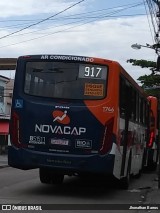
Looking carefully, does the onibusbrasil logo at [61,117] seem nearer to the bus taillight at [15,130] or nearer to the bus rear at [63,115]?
the bus rear at [63,115]

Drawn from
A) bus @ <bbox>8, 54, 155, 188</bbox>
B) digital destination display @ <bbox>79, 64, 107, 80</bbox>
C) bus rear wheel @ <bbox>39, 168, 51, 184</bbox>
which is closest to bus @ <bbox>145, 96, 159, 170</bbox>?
bus rear wheel @ <bbox>39, 168, 51, 184</bbox>

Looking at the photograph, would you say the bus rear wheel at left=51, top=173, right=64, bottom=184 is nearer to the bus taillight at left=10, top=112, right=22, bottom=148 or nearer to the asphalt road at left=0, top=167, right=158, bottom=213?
the asphalt road at left=0, top=167, right=158, bottom=213

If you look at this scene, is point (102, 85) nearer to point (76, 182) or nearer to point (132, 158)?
point (132, 158)

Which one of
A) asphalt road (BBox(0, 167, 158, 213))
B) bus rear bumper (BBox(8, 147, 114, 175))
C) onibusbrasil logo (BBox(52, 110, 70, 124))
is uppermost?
onibusbrasil logo (BBox(52, 110, 70, 124))

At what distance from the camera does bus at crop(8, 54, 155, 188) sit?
1208 cm

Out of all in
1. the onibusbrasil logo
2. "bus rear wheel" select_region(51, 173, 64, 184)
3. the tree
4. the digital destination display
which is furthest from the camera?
the tree

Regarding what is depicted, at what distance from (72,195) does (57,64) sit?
3366 mm

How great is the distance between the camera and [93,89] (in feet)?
40.4

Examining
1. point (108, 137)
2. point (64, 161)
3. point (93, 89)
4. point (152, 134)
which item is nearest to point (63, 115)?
point (93, 89)

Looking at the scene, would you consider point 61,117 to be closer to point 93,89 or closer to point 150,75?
point 93,89

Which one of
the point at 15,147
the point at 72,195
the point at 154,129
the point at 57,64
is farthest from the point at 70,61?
the point at 154,129

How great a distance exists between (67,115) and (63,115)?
10 centimetres

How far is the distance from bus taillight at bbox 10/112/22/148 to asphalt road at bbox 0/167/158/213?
127 centimetres

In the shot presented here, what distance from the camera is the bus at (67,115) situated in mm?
12078
